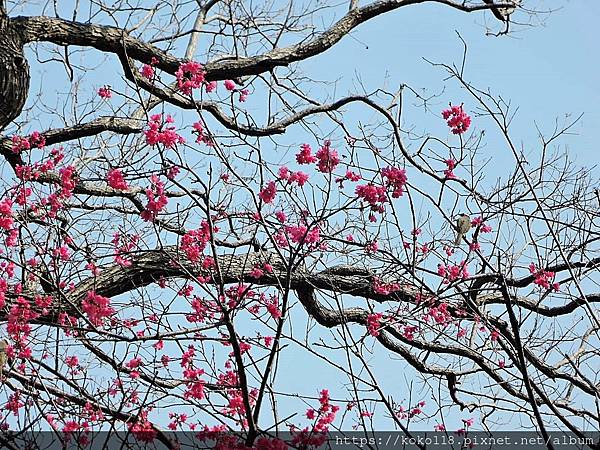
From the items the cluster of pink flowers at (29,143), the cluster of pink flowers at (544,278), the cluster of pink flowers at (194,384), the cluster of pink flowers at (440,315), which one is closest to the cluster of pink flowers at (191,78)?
the cluster of pink flowers at (194,384)

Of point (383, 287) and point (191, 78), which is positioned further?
point (383, 287)

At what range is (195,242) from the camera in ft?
12.2

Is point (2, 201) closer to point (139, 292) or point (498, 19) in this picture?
point (139, 292)

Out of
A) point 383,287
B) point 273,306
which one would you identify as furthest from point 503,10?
point 273,306

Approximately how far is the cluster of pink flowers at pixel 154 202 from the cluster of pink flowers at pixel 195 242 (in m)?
0.56

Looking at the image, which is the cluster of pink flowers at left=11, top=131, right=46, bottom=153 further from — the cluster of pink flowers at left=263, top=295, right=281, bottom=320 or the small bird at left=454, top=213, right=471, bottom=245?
the small bird at left=454, top=213, right=471, bottom=245

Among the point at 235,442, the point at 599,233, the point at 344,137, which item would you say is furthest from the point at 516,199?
the point at 235,442

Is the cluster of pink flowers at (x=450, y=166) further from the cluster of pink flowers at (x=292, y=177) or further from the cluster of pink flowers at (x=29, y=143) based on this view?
the cluster of pink flowers at (x=29, y=143)

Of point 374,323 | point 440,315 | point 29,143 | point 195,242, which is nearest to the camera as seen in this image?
point 195,242

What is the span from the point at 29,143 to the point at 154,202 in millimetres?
2258

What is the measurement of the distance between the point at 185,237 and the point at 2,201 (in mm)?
984

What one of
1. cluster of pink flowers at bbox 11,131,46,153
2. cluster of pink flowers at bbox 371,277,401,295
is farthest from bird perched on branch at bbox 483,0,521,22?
cluster of pink flowers at bbox 11,131,46,153

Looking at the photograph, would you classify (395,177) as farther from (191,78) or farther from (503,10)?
(503,10)

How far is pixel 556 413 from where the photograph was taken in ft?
8.48
